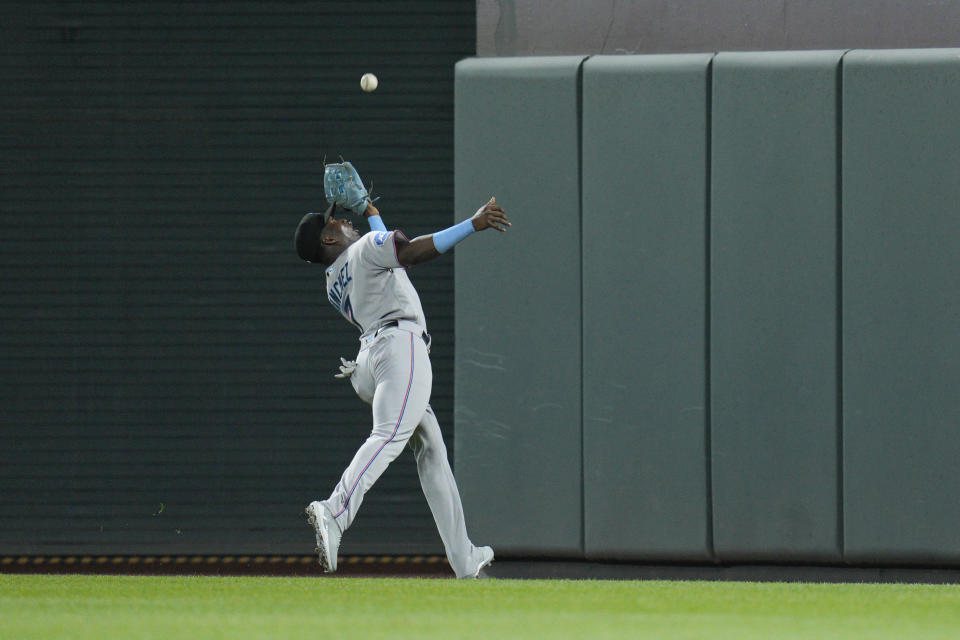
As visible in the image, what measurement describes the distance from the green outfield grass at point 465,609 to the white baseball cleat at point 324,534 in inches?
4.1

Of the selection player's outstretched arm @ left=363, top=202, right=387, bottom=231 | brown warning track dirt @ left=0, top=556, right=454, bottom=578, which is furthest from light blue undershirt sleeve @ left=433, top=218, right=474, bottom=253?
brown warning track dirt @ left=0, top=556, right=454, bottom=578

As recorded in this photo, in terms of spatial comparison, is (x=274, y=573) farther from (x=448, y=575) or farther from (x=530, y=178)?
(x=530, y=178)

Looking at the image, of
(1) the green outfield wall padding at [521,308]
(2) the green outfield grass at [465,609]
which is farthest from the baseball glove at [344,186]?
(2) the green outfield grass at [465,609]

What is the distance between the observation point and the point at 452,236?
6.38 metres

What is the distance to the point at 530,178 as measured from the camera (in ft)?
26.1

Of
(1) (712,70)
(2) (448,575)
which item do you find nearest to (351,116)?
(1) (712,70)

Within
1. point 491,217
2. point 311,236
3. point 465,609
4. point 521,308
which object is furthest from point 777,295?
point 465,609

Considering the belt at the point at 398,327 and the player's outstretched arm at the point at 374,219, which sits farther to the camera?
the player's outstretched arm at the point at 374,219

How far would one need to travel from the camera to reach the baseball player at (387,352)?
21.0 feet

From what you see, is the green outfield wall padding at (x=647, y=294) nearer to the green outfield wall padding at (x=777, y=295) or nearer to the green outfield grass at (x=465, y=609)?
the green outfield wall padding at (x=777, y=295)

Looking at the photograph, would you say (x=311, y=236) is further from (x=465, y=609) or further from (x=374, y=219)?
(x=465, y=609)

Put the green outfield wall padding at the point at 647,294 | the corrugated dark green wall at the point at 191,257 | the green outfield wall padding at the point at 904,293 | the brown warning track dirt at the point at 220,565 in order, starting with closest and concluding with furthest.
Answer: the green outfield wall padding at the point at 904,293 < the green outfield wall padding at the point at 647,294 < the brown warning track dirt at the point at 220,565 < the corrugated dark green wall at the point at 191,257

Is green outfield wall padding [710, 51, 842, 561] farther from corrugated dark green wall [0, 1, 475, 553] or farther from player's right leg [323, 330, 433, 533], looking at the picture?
player's right leg [323, 330, 433, 533]

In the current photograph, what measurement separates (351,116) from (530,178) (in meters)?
1.33
